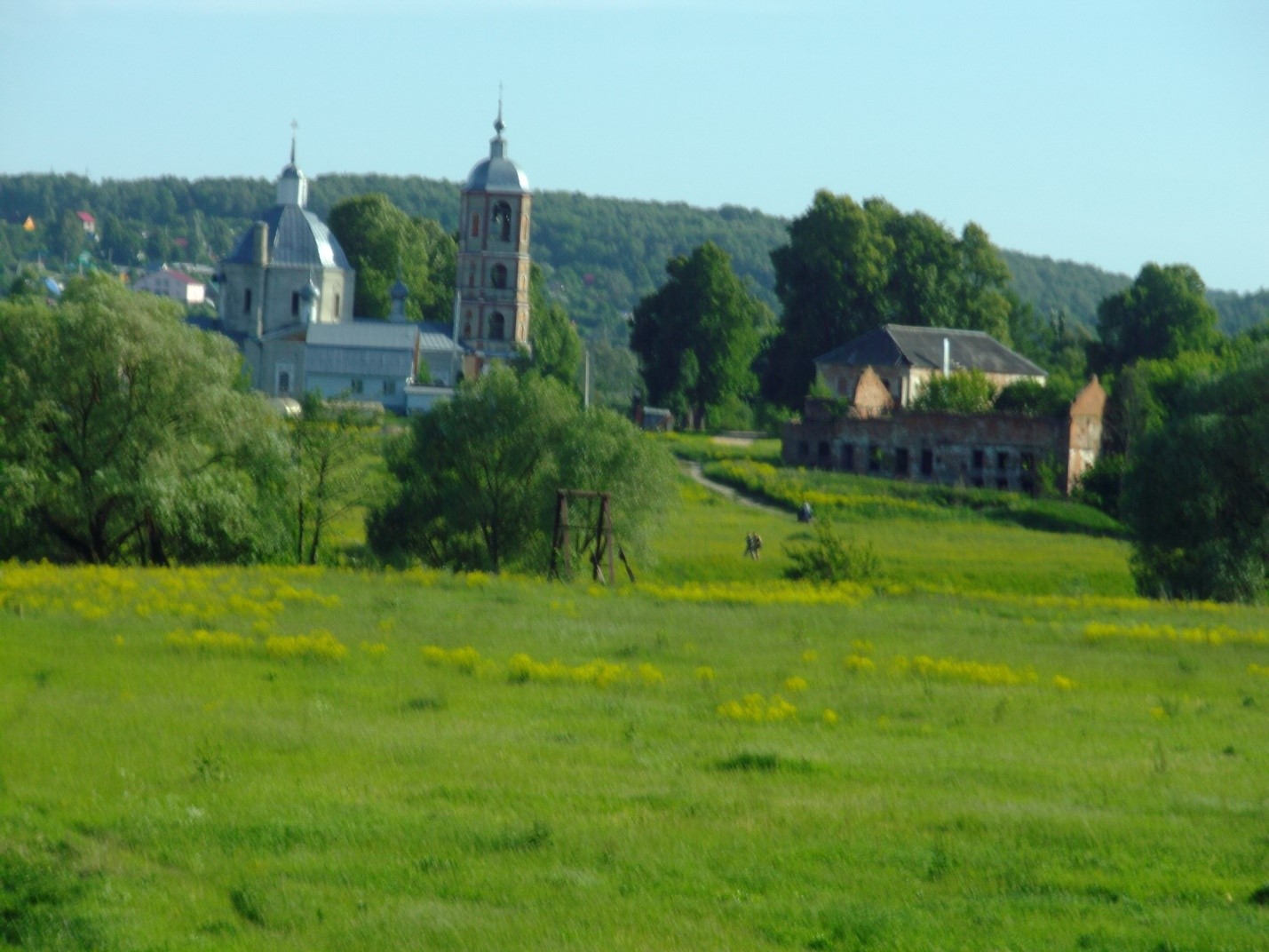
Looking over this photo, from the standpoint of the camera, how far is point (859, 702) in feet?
70.5

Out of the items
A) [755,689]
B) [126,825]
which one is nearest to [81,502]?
[755,689]

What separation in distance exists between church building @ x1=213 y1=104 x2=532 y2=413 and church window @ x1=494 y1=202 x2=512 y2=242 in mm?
53

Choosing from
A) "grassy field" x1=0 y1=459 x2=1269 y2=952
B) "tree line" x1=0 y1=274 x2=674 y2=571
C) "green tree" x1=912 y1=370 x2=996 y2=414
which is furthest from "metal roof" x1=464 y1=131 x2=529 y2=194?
"grassy field" x1=0 y1=459 x2=1269 y2=952

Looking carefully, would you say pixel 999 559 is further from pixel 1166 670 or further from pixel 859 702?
pixel 859 702

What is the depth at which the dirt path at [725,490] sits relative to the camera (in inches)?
2665

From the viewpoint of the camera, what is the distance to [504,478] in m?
45.8

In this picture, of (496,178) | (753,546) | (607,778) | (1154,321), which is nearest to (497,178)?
(496,178)

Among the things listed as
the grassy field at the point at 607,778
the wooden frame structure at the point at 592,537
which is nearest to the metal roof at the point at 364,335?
the wooden frame structure at the point at 592,537

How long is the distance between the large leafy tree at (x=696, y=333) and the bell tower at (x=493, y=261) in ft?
31.2

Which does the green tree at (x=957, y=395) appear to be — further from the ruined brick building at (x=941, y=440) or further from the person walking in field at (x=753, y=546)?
the person walking in field at (x=753, y=546)

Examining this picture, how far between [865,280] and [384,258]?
38.7 metres

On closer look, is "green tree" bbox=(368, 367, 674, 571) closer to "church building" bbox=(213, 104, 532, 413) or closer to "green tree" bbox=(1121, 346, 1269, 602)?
"green tree" bbox=(1121, 346, 1269, 602)

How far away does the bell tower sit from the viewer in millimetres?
108375

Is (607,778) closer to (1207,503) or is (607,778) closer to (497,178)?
(1207,503)
